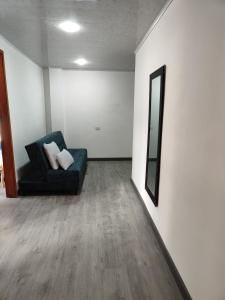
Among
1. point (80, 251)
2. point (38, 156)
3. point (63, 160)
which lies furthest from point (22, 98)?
point (80, 251)

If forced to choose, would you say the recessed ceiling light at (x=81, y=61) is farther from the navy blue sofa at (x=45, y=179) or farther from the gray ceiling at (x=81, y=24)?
the navy blue sofa at (x=45, y=179)

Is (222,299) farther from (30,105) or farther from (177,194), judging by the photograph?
(30,105)

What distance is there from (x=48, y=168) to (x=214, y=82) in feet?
9.54

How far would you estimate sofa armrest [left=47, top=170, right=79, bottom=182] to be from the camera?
11.3 feet

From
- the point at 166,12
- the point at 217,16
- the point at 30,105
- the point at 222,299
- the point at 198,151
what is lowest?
the point at 222,299

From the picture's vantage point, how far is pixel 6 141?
10.4ft

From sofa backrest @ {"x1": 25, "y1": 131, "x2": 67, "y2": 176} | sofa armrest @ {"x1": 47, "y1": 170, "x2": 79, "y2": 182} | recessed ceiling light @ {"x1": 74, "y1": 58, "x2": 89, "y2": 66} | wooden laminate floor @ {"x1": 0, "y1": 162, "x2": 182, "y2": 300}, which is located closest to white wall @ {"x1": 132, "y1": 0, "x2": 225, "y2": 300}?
wooden laminate floor @ {"x1": 0, "y1": 162, "x2": 182, "y2": 300}

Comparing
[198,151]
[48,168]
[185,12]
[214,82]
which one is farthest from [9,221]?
[185,12]

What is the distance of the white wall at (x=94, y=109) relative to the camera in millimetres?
5402

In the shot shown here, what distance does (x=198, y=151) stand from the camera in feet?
4.58

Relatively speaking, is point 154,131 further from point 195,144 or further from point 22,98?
point 22,98

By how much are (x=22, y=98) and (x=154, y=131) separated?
8.41 ft

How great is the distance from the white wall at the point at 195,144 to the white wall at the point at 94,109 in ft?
11.2

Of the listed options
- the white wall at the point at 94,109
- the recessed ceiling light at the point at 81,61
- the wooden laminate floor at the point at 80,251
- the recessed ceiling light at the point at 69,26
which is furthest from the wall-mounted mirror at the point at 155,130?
the white wall at the point at 94,109
